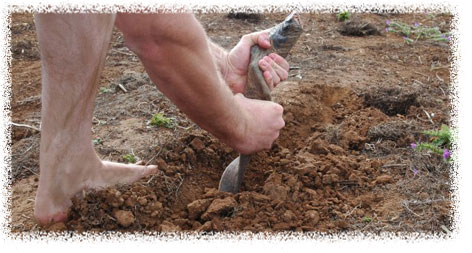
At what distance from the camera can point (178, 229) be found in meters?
2.37

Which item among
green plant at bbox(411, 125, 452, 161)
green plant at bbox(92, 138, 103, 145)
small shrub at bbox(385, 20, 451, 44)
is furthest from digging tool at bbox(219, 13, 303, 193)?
small shrub at bbox(385, 20, 451, 44)

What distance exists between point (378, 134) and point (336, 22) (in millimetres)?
2464

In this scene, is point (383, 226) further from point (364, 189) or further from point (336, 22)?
point (336, 22)

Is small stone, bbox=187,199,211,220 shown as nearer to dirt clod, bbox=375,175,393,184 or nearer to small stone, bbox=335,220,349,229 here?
small stone, bbox=335,220,349,229

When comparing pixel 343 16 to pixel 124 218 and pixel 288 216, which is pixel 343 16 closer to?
pixel 288 216

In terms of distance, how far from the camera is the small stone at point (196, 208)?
2504 millimetres

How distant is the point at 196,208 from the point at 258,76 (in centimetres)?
74

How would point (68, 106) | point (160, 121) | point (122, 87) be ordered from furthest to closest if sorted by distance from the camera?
point (122, 87) → point (160, 121) → point (68, 106)

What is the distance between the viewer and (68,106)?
7.33 ft

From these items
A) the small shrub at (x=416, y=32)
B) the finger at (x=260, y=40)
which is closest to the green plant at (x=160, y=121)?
the finger at (x=260, y=40)

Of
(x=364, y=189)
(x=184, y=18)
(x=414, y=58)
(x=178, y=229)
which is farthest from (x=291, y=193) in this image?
(x=414, y=58)

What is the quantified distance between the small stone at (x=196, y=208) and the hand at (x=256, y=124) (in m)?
0.30

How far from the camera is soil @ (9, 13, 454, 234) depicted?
2.45 metres

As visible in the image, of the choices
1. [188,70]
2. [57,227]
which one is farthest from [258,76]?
[57,227]
